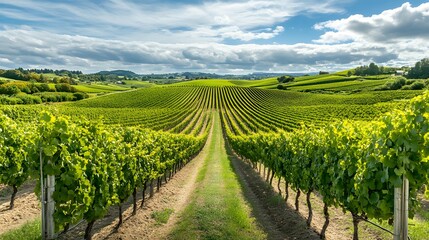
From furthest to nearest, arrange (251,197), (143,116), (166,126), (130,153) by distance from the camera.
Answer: (143,116), (166,126), (251,197), (130,153)

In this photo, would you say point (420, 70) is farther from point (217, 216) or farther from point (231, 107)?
point (217, 216)

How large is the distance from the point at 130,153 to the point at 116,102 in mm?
90127

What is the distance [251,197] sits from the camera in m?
17.7

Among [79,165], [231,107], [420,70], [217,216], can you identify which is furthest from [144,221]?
[420,70]

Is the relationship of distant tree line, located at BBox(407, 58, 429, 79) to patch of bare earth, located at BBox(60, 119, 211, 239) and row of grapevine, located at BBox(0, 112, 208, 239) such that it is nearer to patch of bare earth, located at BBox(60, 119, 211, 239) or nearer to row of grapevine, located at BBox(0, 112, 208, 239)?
patch of bare earth, located at BBox(60, 119, 211, 239)

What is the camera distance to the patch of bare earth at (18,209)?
11.8 metres

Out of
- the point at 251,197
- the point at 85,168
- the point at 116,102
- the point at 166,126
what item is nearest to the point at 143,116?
the point at 166,126

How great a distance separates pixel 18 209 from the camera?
13352mm

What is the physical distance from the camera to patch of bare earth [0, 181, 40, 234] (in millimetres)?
11781

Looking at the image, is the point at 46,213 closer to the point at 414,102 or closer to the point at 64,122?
the point at 64,122

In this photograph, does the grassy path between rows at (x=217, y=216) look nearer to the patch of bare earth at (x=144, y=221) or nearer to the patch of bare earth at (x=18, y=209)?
the patch of bare earth at (x=144, y=221)

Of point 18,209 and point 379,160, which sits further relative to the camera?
point 18,209

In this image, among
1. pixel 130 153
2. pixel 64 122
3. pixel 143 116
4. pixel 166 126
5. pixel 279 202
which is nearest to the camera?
pixel 64 122

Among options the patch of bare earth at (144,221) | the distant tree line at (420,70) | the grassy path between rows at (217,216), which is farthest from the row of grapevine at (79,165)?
the distant tree line at (420,70)
